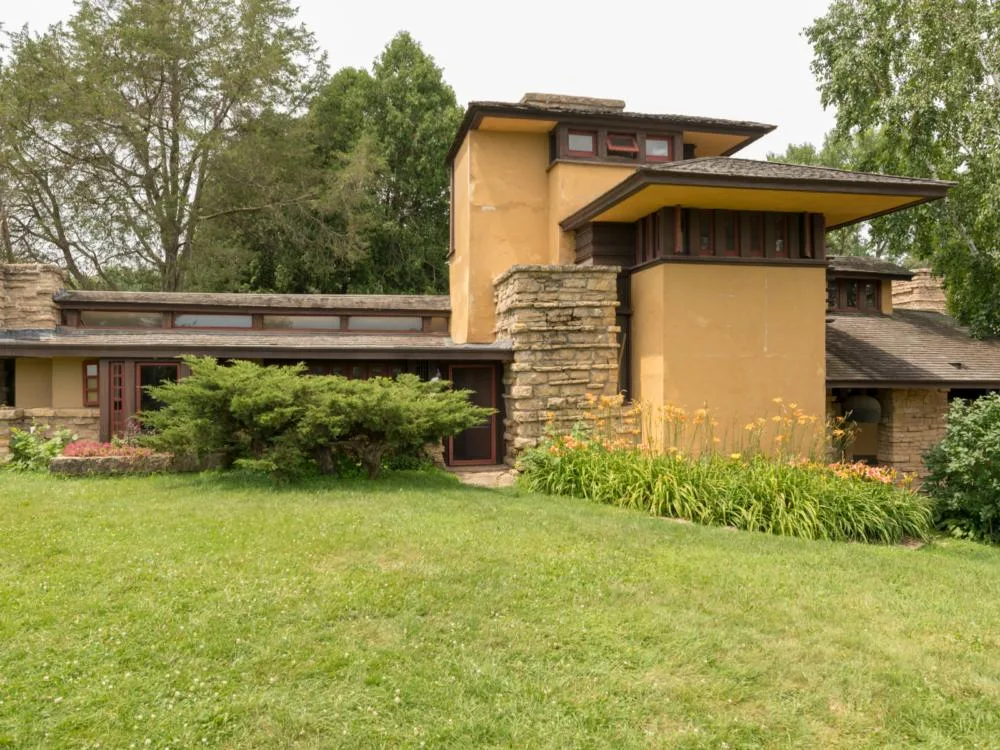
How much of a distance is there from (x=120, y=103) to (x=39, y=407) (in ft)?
39.0

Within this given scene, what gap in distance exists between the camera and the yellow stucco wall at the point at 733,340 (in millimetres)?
10922

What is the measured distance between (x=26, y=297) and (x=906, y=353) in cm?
1776

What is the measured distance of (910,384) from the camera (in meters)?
12.5

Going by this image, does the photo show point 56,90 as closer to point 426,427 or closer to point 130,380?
point 130,380

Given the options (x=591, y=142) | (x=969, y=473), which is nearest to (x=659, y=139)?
(x=591, y=142)

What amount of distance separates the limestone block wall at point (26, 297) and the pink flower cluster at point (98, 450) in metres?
4.24

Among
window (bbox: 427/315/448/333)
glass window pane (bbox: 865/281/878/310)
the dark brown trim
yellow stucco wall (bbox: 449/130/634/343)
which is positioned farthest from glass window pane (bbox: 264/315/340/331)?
glass window pane (bbox: 865/281/878/310)

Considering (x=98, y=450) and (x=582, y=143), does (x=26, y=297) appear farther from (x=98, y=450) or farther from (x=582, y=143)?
(x=582, y=143)

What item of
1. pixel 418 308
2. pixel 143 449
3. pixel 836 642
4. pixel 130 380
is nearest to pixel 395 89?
pixel 418 308

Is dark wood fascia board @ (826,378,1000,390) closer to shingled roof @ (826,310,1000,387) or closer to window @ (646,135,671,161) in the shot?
shingled roof @ (826,310,1000,387)

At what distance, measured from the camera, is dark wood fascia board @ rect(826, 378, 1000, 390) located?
12.1 meters

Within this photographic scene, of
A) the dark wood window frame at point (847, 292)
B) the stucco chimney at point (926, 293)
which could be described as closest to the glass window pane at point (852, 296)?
the dark wood window frame at point (847, 292)

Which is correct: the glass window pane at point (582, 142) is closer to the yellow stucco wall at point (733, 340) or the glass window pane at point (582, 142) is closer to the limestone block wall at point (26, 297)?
the yellow stucco wall at point (733, 340)

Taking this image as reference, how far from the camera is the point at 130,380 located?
39.5 feet
